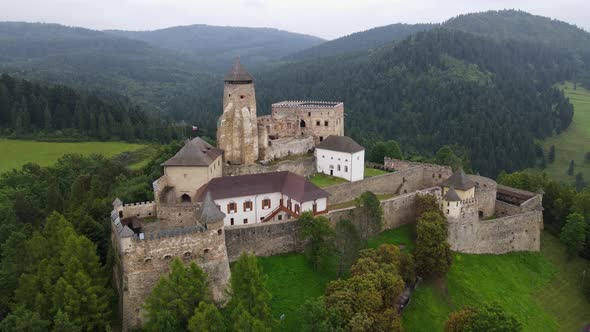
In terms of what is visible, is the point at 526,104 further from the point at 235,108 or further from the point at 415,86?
the point at 235,108

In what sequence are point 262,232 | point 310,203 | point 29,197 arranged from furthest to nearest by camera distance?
1. point 29,197
2. point 310,203
3. point 262,232

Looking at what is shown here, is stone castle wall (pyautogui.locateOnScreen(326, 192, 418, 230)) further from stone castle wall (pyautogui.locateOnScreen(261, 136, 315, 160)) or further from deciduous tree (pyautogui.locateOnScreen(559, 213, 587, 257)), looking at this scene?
deciduous tree (pyautogui.locateOnScreen(559, 213, 587, 257))

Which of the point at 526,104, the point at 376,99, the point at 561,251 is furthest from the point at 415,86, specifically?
the point at 561,251

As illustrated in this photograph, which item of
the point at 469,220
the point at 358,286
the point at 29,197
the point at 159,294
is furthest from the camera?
the point at 29,197

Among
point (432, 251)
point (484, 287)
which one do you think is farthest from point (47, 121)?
point (484, 287)

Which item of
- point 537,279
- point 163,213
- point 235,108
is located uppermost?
point 235,108

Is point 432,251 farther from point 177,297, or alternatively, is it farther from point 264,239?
point 177,297

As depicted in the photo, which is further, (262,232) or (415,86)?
(415,86)

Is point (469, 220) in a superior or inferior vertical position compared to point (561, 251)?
superior
